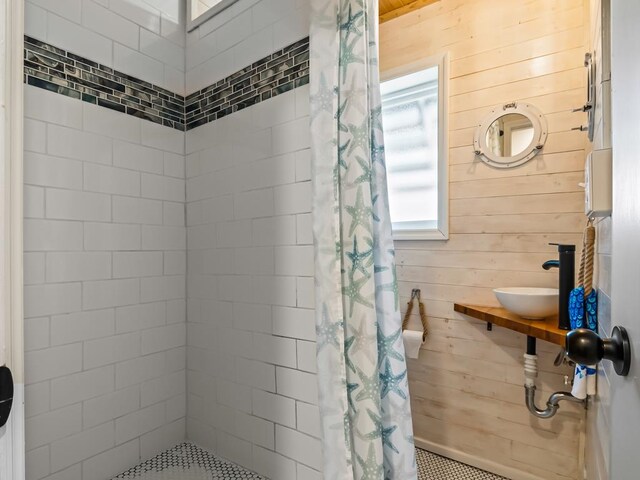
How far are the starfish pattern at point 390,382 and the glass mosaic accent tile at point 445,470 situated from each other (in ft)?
3.46

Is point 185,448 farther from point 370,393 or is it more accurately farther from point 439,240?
point 439,240

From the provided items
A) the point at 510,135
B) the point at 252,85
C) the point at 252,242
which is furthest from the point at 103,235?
the point at 510,135

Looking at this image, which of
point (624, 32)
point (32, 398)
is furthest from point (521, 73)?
point (32, 398)

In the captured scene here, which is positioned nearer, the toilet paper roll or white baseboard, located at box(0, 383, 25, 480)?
white baseboard, located at box(0, 383, 25, 480)

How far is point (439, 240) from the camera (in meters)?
2.15

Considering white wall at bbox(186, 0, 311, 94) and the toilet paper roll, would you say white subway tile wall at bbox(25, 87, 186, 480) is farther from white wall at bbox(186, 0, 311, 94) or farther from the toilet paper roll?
the toilet paper roll

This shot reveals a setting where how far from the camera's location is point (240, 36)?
5.19 feet

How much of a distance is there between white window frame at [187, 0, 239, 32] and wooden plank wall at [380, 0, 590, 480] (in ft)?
3.63

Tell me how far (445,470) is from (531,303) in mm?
1031

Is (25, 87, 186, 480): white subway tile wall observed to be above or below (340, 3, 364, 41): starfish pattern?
below

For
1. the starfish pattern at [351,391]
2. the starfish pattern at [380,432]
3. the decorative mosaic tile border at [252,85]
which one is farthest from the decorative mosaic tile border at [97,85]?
the starfish pattern at [380,432]

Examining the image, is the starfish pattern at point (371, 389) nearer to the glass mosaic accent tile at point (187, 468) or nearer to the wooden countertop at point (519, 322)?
the glass mosaic accent tile at point (187, 468)

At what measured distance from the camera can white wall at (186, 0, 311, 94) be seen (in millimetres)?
1416

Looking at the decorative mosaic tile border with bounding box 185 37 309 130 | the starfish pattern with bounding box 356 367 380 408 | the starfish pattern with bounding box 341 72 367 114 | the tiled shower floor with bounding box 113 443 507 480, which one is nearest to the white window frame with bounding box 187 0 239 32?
the decorative mosaic tile border with bounding box 185 37 309 130
